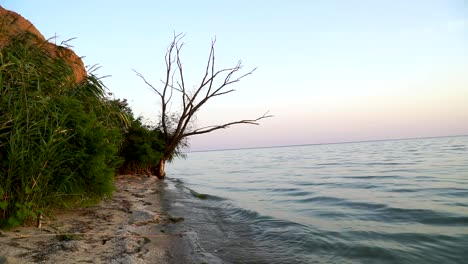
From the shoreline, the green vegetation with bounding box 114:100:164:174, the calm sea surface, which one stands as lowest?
the calm sea surface

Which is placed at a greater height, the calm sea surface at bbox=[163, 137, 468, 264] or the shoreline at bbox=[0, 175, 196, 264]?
the shoreline at bbox=[0, 175, 196, 264]

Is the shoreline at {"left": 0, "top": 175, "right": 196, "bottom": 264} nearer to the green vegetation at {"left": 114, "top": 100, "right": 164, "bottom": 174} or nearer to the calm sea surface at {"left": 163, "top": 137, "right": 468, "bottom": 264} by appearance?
the calm sea surface at {"left": 163, "top": 137, "right": 468, "bottom": 264}

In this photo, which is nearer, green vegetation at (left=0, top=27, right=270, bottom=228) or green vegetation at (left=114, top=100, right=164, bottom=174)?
green vegetation at (left=0, top=27, right=270, bottom=228)

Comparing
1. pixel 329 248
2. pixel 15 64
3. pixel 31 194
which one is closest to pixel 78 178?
pixel 31 194

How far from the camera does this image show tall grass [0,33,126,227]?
3.77m

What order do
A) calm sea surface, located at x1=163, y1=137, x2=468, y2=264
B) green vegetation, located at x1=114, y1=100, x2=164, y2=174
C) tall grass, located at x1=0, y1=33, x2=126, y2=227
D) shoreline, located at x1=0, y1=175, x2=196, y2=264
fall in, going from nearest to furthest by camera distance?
shoreline, located at x1=0, y1=175, x2=196, y2=264
tall grass, located at x1=0, y1=33, x2=126, y2=227
calm sea surface, located at x1=163, y1=137, x2=468, y2=264
green vegetation, located at x1=114, y1=100, x2=164, y2=174

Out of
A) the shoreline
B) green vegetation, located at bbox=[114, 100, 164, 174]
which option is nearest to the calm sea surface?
the shoreline

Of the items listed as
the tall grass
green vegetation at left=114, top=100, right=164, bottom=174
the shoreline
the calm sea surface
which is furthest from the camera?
green vegetation at left=114, top=100, right=164, bottom=174

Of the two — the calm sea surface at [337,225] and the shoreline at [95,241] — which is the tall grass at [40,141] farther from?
the calm sea surface at [337,225]

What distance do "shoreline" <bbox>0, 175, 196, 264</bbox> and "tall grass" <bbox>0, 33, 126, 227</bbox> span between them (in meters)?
0.34

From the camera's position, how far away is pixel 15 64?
4.32 m

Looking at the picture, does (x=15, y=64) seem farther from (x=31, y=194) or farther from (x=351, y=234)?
(x=351, y=234)

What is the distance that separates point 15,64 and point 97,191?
2208 mm

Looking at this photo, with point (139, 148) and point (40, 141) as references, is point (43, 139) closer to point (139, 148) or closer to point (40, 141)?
point (40, 141)
